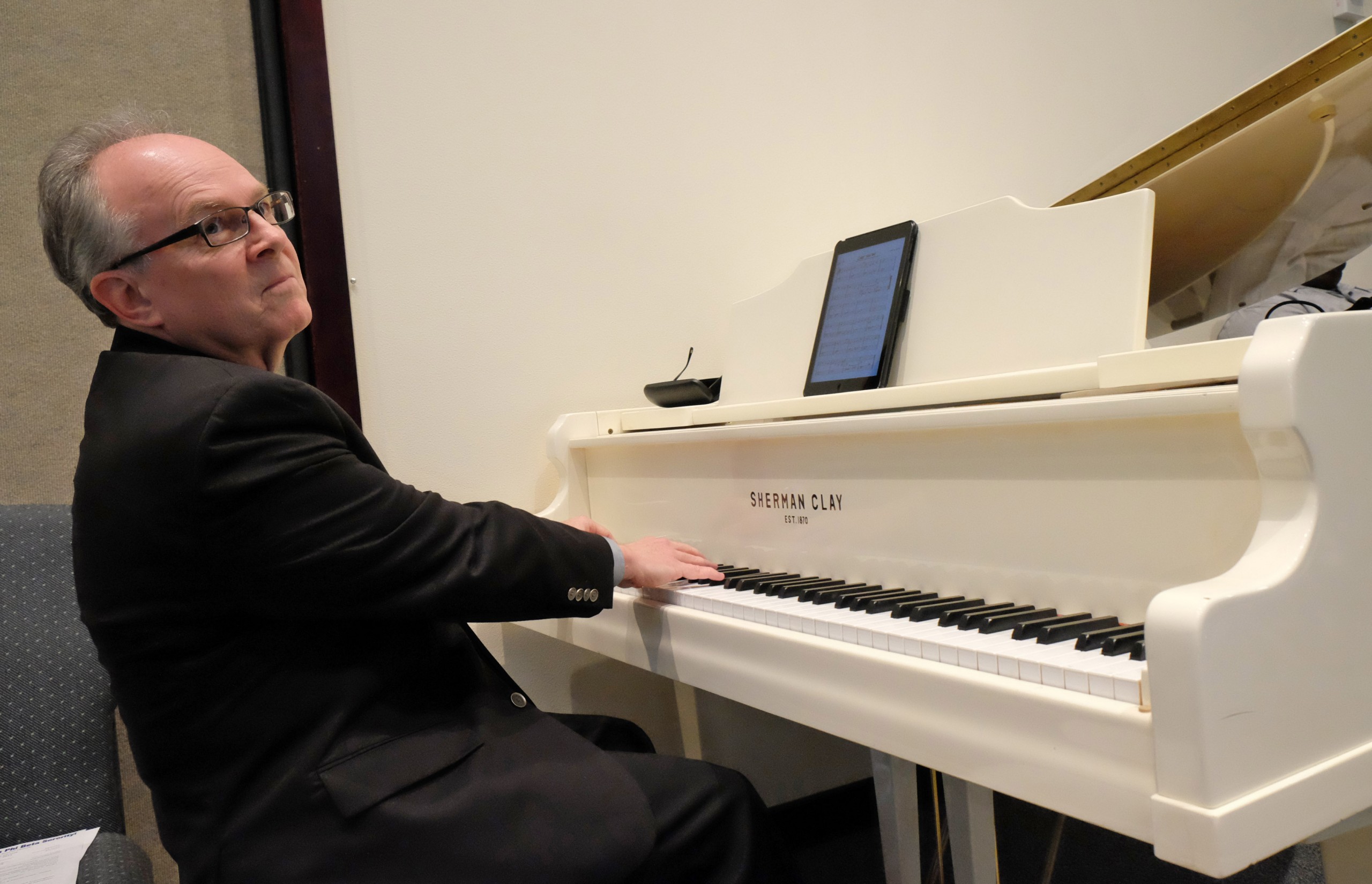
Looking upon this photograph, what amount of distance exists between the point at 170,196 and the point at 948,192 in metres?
2.03

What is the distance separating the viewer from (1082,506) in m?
1.06

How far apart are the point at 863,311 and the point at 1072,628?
0.76 metres

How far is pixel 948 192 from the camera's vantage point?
261 centimetres

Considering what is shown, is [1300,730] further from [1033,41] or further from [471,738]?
[1033,41]

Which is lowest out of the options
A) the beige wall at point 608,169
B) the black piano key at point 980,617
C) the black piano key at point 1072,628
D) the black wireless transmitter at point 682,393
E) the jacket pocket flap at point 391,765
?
the jacket pocket flap at point 391,765

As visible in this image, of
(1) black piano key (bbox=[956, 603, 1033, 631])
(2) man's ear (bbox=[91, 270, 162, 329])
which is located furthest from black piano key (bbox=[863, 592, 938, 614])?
(2) man's ear (bbox=[91, 270, 162, 329])

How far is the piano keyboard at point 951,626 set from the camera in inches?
33.1

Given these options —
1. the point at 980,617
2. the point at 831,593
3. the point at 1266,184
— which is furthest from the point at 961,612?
the point at 1266,184

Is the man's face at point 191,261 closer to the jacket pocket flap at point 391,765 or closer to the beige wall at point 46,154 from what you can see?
the jacket pocket flap at point 391,765

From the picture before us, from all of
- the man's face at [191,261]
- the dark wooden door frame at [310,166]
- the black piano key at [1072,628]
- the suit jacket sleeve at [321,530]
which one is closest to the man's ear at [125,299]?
the man's face at [191,261]

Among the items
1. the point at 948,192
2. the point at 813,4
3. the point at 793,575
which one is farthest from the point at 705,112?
the point at 793,575

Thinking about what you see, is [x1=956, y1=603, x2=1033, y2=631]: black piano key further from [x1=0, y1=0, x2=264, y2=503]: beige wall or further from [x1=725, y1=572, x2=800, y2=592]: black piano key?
[x1=0, y1=0, x2=264, y2=503]: beige wall

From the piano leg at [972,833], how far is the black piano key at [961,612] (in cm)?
27

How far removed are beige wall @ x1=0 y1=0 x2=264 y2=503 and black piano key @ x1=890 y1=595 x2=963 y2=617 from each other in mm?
1554
